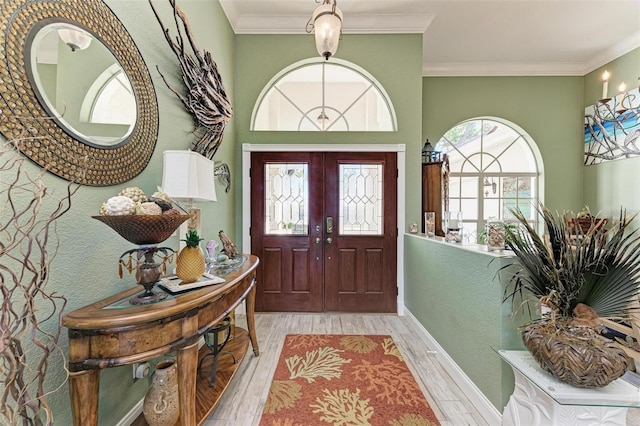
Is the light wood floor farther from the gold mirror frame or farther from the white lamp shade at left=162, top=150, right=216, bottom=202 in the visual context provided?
the gold mirror frame

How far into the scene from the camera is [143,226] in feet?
3.68

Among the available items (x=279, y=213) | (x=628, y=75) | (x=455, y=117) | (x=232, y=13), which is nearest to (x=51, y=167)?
(x=279, y=213)

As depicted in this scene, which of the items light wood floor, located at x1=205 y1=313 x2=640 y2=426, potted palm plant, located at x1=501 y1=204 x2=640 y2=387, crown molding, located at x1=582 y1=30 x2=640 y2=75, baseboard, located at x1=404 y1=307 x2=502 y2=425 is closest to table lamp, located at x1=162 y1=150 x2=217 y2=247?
light wood floor, located at x1=205 y1=313 x2=640 y2=426

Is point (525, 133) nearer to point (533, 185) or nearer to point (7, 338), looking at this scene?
point (533, 185)

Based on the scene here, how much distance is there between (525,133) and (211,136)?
489 centimetres

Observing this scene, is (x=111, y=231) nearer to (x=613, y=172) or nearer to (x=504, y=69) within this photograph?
(x=504, y=69)

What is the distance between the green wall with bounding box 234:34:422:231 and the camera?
3.36 m

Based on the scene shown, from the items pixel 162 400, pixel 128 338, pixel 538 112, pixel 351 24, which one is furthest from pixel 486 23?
pixel 162 400

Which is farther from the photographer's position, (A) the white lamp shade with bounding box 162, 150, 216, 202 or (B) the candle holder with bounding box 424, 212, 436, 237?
(B) the candle holder with bounding box 424, 212, 436, 237

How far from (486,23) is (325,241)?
350cm

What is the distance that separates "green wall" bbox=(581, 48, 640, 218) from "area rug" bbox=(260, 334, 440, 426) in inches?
159

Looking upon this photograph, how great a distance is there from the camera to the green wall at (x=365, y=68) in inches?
132

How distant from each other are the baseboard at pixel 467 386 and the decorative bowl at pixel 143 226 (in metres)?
2.17

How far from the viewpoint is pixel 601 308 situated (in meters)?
1.25
